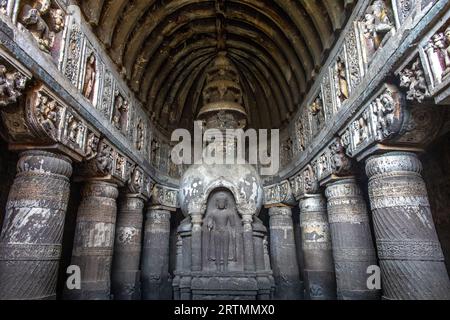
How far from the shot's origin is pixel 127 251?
8.46 meters

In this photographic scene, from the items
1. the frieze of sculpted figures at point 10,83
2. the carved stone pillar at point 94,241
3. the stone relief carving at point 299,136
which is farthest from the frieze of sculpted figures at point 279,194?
the frieze of sculpted figures at point 10,83

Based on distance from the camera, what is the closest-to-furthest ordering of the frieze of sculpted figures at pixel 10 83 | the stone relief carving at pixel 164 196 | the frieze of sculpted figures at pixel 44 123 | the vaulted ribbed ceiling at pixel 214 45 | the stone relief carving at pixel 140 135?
the frieze of sculpted figures at pixel 10 83, the frieze of sculpted figures at pixel 44 123, the vaulted ribbed ceiling at pixel 214 45, the stone relief carving at pixel 140 135, the stone relief carving at pixel 164 196

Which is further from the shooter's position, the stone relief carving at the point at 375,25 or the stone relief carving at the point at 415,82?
the stone relief carving at the point at 375,25

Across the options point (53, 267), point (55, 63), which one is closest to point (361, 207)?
point (53, 267)

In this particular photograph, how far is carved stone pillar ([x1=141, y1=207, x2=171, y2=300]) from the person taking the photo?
9.62 meters

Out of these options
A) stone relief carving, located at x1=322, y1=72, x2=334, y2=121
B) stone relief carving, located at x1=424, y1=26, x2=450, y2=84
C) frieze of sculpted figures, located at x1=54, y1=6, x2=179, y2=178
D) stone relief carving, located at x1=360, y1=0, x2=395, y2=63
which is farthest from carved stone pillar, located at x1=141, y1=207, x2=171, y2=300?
stone relief carving, located at x1=424, y1=26, x2=450, y2=84

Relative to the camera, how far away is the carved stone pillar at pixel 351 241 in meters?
6.16

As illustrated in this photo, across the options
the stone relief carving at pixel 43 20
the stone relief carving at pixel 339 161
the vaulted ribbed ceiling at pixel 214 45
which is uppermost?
the vaulted ribbed ceiling at pixel 214 45

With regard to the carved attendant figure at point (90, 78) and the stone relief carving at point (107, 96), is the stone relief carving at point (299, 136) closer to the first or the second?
the stone relief carving at point (107, 96)

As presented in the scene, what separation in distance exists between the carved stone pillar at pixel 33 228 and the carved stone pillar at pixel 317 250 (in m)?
6.21

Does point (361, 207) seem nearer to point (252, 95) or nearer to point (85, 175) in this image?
point (85, 175)

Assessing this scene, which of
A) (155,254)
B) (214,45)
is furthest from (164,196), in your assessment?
(214,45)

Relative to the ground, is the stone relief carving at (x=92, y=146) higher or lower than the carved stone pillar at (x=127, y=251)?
higher

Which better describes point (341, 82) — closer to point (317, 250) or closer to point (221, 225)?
point (317, 250)
